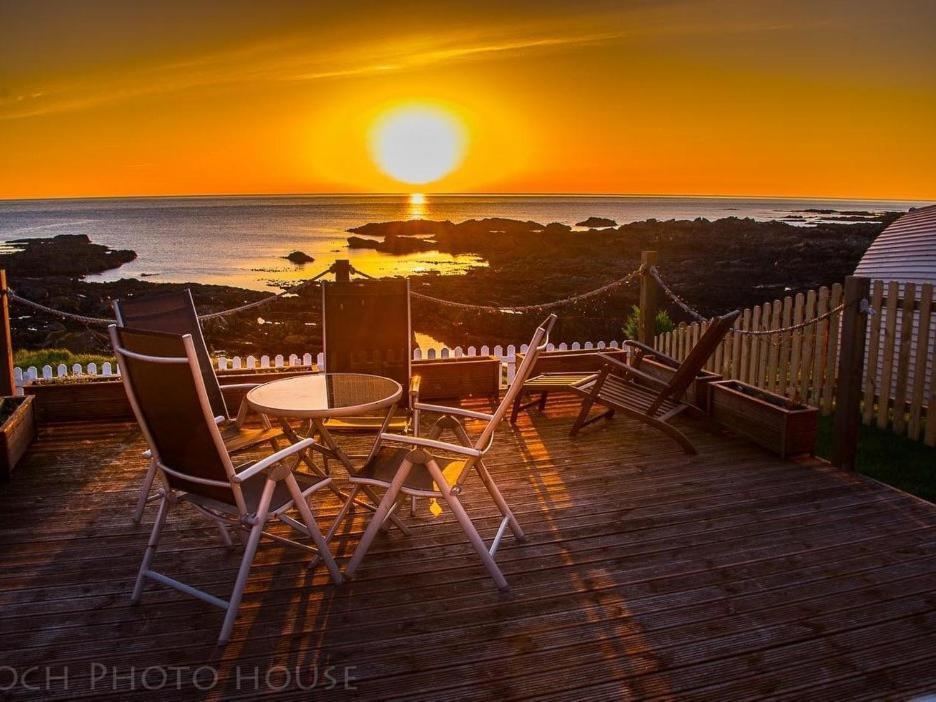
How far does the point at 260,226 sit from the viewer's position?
174 feet

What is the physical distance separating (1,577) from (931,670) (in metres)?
3.95

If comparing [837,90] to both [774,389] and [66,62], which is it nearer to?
[774,389]

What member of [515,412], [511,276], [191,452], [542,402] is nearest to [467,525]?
[191,452]

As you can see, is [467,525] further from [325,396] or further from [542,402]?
[542,402]

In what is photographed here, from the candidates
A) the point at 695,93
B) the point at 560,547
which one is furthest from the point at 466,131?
the point at 560,547

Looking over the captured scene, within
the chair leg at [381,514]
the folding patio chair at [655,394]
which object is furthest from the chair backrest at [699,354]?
the chair leg at [381,514]

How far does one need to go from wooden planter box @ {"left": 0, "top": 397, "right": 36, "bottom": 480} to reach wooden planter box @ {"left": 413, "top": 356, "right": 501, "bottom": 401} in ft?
10.2

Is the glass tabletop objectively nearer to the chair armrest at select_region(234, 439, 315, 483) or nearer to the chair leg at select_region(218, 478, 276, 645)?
the chair armrest at select_region(234, 439, 315, 483)

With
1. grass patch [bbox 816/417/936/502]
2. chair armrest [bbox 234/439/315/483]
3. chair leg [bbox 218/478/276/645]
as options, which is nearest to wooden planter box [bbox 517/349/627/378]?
grass patch [bbox 816/417/936/502]

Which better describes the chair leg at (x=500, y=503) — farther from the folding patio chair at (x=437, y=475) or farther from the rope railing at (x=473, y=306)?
the rope railing at (x=473, y=306)

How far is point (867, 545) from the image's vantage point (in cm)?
344

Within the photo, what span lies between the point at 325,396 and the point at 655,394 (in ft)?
9.25

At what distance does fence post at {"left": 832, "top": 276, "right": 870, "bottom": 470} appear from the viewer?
4438mm

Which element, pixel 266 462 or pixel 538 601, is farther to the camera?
pixel 538 601
